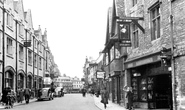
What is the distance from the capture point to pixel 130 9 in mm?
21047

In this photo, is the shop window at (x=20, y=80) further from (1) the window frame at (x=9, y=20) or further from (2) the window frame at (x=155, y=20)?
(2) the window frame at (x=155, y=20)

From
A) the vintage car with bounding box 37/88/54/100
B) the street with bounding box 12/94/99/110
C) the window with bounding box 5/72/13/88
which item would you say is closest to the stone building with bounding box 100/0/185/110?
the street with bounding box 12/94/99/110

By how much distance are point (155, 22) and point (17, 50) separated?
21620 mm

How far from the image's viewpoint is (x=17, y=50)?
3409cm

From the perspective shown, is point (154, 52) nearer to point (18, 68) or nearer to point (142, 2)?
point (142, 2)

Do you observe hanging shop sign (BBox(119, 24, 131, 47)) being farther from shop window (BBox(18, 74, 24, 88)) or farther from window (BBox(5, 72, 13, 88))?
shop window (BBox(18, 74, 24, 88))

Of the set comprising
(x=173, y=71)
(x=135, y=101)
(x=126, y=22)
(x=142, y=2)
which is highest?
(x=142, y=2)

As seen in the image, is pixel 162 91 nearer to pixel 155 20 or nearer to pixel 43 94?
pixel 155 20

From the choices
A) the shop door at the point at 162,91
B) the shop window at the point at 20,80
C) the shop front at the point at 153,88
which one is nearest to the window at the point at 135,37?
the shop front at the point at 153,88

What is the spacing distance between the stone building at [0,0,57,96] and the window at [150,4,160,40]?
54.2 feet

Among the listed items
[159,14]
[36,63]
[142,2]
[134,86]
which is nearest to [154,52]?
[159,14]

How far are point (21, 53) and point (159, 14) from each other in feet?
80.7

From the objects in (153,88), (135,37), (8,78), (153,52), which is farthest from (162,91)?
(8,78)

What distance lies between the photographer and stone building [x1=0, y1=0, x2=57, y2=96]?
93.8 ft
